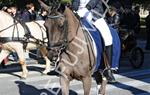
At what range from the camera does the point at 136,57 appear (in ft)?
52.4

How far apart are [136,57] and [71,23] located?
→ 8.95m

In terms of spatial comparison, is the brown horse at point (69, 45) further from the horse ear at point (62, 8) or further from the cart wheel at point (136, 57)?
the cart wheel at point (136, 57)

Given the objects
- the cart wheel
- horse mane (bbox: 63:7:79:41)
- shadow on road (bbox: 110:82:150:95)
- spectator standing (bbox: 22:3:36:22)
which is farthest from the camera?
spectator standing (bbox: 22:3:36:22)

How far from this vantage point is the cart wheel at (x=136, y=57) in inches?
626

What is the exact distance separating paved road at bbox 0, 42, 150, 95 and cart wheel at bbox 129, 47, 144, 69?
181 millimetres

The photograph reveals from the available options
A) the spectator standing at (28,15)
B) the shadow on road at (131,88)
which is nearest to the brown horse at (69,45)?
the shadow on road at (131,88)

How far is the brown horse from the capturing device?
22.5ft

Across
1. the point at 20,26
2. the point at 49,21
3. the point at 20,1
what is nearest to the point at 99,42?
the point at 49,21

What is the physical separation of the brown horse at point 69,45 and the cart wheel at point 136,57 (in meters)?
8.33

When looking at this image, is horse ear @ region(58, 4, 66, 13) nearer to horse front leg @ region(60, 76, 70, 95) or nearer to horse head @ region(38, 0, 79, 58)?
horse head @ region(38, 0, 79, 58)

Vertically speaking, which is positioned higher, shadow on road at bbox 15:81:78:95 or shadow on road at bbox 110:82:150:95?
shadow on road at bbox 15:81:78:95

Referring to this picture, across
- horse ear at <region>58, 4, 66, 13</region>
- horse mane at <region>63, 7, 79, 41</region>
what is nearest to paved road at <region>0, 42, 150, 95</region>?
horse mane at <region>63, 7, 79, 41</region>

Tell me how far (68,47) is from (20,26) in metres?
6.11

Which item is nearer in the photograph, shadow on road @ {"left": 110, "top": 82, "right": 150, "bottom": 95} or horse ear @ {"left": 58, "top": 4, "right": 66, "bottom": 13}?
horse ear @ {"left": 58, "top": 4, "right": 66, "bottom": 13}
